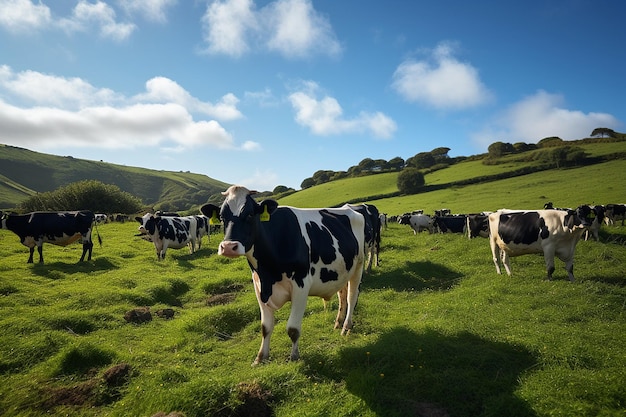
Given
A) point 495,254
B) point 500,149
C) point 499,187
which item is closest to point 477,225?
point 495,254

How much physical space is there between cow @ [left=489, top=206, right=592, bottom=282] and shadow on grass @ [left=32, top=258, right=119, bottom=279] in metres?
16.8

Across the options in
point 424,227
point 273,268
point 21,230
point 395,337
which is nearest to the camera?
point 273,268

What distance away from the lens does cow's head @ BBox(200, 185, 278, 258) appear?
528 cm

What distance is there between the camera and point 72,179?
501 ft

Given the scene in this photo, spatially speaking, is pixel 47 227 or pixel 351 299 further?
pixel 47 227

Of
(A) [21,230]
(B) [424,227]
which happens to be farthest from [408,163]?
(A) [21,230]

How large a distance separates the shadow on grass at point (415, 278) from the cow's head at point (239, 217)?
654 cm

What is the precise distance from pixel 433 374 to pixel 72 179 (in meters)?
183

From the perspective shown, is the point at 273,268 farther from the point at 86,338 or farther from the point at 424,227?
the point at 424,227

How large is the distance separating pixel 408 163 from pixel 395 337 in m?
88.4

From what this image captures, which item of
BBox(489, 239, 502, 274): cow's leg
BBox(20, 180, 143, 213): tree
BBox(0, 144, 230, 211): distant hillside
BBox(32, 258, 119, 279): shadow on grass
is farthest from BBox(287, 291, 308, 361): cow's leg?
BBox(0, 144, 230, 211): distant hillside

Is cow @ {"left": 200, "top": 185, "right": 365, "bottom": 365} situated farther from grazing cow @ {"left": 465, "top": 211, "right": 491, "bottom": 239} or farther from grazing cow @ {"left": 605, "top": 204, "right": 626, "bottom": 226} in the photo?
grazing cow @ {"left": 605, "top": 204, "right": 626, "bottom": 226}

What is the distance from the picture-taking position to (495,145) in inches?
2970

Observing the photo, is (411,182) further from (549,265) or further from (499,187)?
(549,265)
